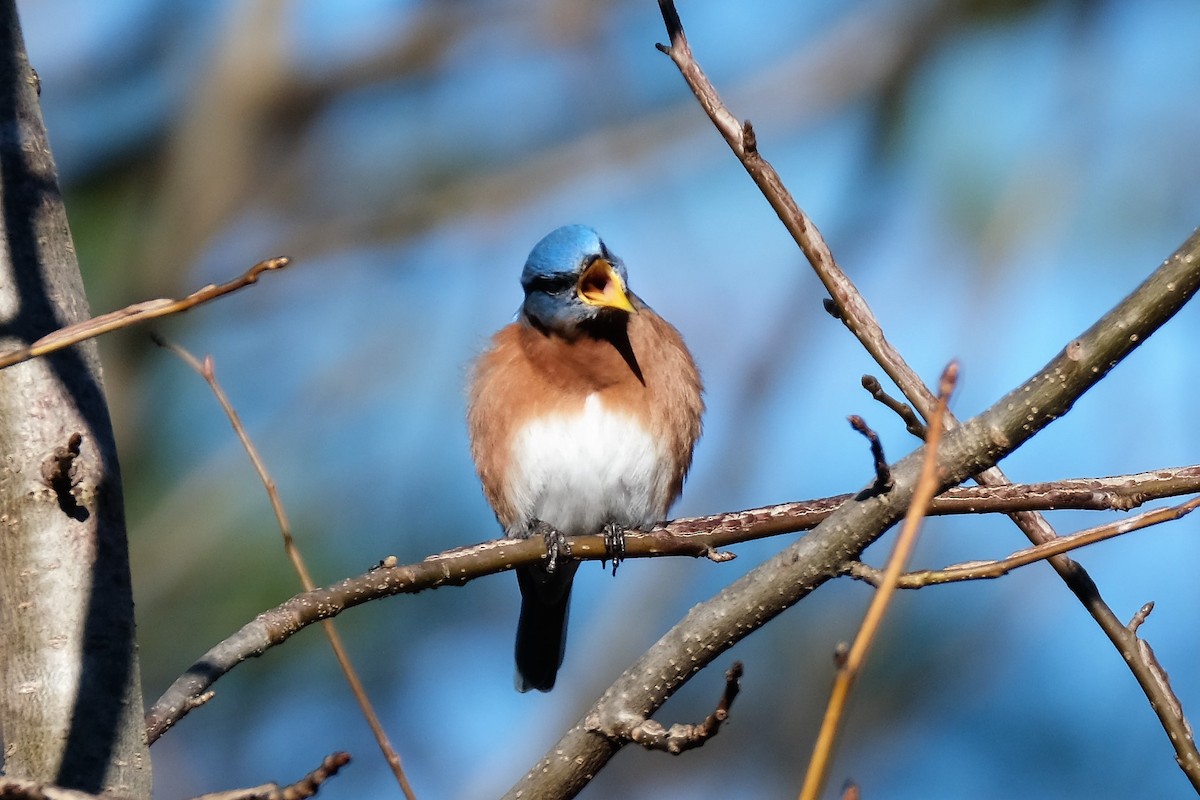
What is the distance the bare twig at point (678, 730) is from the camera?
96.3 inches

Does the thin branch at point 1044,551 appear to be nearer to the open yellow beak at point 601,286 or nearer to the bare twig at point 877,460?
the bare twig at point 877,460

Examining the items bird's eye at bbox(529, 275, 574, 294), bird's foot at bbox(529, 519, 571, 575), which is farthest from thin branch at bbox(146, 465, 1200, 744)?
bird's eye at bbox(529, 275, 574, 294)

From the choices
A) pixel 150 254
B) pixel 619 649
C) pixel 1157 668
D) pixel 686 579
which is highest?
pixel 150 254

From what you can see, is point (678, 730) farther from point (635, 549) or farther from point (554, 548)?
point (554, 548)

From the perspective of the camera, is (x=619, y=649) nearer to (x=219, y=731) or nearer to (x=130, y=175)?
(x=219, y=731)

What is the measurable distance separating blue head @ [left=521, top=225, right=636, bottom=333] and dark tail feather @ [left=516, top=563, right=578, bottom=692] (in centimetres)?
134

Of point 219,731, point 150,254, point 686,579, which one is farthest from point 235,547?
point 686,579

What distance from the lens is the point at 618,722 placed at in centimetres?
305

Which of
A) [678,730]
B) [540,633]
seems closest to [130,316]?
[678,730]

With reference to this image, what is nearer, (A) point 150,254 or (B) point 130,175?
(A) point 150,254

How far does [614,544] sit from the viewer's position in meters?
4.63

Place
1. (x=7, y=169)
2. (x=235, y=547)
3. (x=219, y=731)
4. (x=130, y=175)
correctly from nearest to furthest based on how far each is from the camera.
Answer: (x=7, y=169) < (x=235, y=547) < (x=219, y=731) < (x=130, y=175)

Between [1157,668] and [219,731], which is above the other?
[219,731]

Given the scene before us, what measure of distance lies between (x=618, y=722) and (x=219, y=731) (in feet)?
25.9
